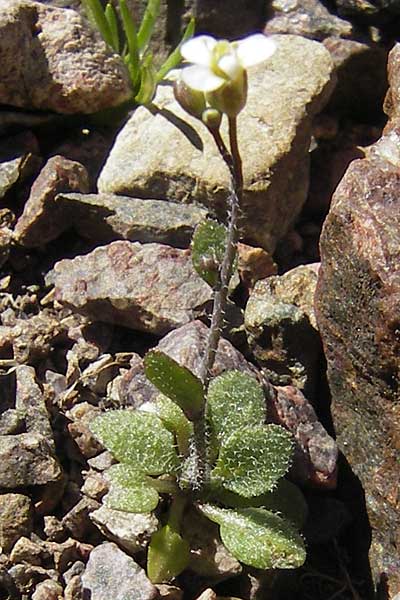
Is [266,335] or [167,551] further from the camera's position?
[266,335]

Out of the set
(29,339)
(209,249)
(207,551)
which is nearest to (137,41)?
(29,339)

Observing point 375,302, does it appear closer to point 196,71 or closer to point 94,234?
point 196,71

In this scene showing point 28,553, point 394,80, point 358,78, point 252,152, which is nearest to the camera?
point 28,553

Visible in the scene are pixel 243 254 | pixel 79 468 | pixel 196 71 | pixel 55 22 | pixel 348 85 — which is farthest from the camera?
pixel 348 85

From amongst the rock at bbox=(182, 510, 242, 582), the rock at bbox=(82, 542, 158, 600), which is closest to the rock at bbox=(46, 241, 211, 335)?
the rock at bbox=(182, 510, 242, 582)

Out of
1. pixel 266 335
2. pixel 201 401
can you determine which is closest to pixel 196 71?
pixel 201 401

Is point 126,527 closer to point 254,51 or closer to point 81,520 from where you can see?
point 81,520
